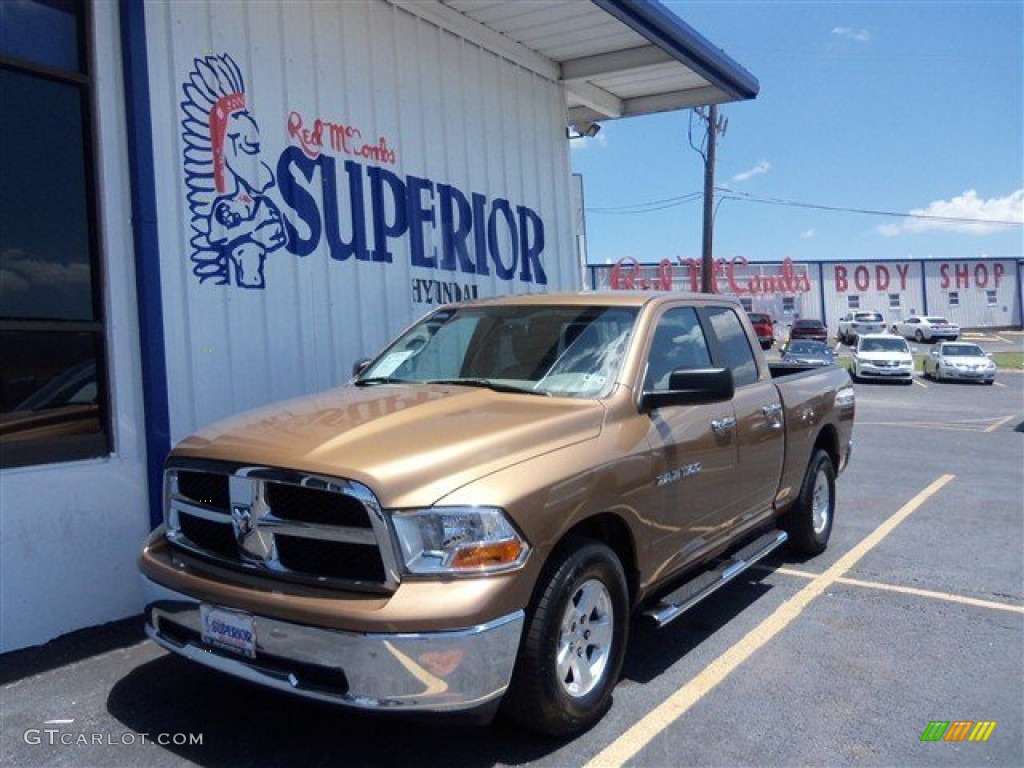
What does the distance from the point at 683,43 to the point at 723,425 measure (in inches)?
221

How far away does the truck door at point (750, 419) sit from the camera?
505cm

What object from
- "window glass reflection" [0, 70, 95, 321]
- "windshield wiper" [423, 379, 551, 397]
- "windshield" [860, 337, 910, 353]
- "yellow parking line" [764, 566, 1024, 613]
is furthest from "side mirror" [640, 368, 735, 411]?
"windshield" [860, 337, 910, 353]

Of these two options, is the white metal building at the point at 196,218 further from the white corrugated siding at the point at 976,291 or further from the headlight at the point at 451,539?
the white corrugated siding at the point at 976,291

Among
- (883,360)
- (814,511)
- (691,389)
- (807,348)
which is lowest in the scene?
(814,511)

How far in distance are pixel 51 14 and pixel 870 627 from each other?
604cm

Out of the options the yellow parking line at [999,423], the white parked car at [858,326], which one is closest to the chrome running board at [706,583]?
the yellow parking line at [999,423]

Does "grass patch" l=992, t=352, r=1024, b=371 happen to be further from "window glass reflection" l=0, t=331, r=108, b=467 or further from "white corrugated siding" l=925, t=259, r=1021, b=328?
"window glass reflection" l=0, t=331, r=108, b=467

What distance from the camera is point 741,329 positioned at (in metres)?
5.69

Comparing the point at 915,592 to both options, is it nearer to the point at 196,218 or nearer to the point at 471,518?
the point at 471,518

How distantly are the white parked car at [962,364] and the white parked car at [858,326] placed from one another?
18.5 m

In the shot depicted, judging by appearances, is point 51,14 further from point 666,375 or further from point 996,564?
point 996,564

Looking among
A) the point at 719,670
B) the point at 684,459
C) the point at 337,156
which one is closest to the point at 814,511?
the point at 719,670

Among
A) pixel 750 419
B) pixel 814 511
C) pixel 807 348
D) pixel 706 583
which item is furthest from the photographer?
pixel 807 348

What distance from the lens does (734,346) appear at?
18.0 feet
